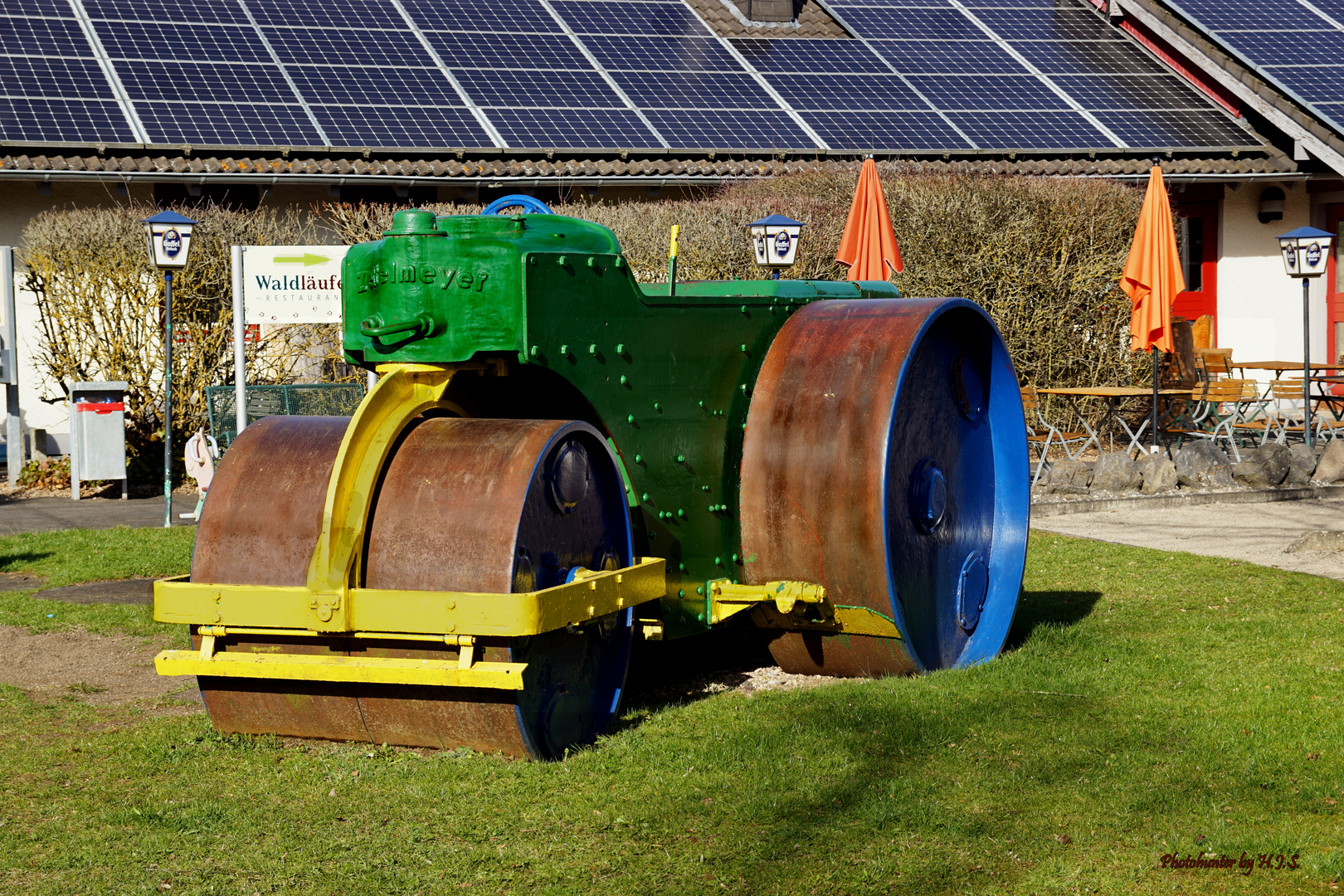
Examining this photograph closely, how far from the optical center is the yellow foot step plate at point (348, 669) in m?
4.00

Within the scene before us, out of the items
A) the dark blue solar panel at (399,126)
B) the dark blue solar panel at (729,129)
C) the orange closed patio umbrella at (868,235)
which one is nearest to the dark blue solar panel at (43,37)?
the dark blue solar panel at (399,126)

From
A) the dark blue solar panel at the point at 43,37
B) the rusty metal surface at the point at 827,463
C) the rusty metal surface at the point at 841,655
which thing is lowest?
the rusty metal surface at the point at 841,655

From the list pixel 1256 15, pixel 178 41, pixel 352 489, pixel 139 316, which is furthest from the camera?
pixel 1256 15

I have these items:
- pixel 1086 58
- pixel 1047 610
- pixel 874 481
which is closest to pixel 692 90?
pixel 1086 58

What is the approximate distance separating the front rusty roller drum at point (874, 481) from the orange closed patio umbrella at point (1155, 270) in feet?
22.5

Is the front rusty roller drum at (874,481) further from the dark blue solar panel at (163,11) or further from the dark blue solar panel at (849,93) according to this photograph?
the dark blue solar panel at (163,11)

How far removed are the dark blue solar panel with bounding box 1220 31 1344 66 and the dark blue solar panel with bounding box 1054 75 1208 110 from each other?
0.89 m

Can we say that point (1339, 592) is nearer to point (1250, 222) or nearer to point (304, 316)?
point (304, 316)

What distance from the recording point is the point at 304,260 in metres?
11.9

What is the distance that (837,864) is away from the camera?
3.70 metres

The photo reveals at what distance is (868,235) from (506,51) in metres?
7.55

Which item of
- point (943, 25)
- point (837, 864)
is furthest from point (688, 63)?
point (837, 864)

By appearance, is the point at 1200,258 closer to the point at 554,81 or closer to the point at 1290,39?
the point at 1290,39

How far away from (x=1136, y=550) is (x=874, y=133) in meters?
9.02
